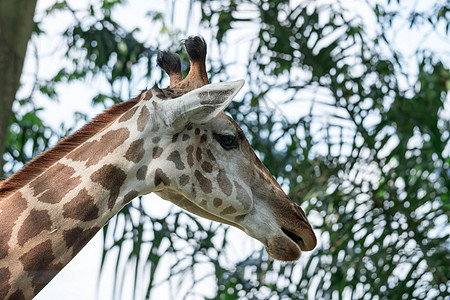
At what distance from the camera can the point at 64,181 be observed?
7.43ft

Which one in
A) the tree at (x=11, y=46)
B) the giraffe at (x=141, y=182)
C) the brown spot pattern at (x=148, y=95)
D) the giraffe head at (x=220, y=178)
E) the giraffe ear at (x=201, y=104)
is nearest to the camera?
the giraffe at (x=141, y=182)

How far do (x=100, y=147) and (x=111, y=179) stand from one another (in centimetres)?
13

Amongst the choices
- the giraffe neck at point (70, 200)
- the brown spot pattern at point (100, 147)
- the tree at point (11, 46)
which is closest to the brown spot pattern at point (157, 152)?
the giraffe neck at point (70, 200)

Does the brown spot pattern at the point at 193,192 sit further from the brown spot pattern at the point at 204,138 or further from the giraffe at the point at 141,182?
Result: the brown spot pattern at the point at 204,138

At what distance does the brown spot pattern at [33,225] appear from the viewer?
6.98ft

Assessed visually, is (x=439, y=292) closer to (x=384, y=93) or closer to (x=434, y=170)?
(x=434, y=170)

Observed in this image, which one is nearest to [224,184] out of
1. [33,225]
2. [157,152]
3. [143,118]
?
[157,152]

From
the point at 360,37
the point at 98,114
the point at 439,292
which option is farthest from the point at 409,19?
the point at 98,114

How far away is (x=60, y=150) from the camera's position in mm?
2404

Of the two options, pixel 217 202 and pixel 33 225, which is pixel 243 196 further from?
pixel 33 225

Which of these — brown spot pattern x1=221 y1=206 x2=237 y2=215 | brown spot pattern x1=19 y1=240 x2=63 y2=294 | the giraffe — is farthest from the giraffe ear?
brown spot pattern x1=19 y1=240 x2=63 y2=294

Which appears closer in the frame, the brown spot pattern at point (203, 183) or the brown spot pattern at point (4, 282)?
the brown spot pattern at point (4, 282)

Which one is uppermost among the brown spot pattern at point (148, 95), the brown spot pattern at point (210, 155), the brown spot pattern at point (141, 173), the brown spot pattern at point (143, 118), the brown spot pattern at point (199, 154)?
the brown spot pattern at point (148, 95)

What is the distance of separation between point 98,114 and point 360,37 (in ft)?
9.20
